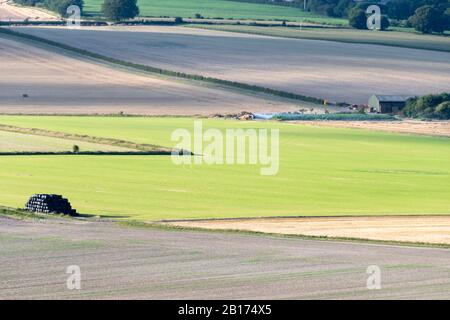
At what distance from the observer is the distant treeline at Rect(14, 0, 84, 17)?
165 m

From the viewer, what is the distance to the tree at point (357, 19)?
163163 mm

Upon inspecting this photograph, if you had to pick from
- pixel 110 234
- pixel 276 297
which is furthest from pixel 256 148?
pixel 276 297

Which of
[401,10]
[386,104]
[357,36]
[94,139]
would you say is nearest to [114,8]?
[357,36]

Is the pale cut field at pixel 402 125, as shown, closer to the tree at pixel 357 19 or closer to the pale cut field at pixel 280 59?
the pale cut field at pixel 280 59

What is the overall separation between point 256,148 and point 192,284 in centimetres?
4284

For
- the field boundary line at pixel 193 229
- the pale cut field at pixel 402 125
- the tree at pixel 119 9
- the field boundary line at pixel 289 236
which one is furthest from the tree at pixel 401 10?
the field boundary line at pixel 289 236

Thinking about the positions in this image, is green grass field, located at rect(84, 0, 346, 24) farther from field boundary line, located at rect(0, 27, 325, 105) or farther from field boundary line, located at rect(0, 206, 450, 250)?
field boundary line, located at rect(0, 206, 450, 250)

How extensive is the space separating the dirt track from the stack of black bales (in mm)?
3269

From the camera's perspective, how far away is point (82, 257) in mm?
41750

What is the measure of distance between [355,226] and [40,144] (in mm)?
31940

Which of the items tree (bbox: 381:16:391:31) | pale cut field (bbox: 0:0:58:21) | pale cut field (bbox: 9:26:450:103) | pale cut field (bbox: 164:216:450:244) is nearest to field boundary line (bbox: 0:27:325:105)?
pale cut field (bbox: 9:26:450:103)

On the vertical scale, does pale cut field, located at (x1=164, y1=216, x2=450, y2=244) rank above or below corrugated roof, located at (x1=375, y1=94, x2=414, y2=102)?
above

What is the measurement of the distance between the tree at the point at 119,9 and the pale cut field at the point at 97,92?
30025 millimetres
